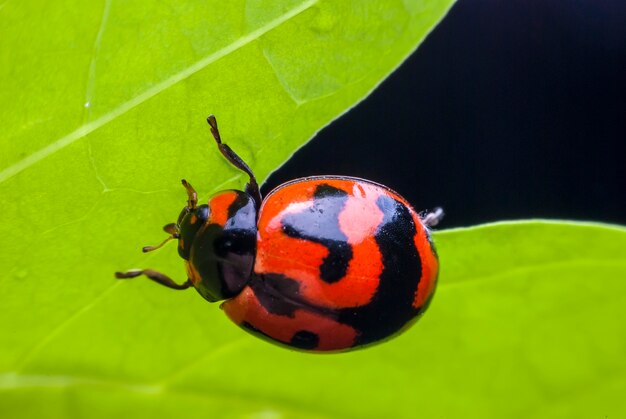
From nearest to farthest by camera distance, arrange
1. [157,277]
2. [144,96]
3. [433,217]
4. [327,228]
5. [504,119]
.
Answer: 1. [144,96]
2. [157,277]
3. [327,228]
4. [433,217]
5. [504,119]

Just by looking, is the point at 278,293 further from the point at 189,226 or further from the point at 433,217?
the point at 433,217

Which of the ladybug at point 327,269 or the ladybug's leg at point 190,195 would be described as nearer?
the ladybug's leg at point 190,195

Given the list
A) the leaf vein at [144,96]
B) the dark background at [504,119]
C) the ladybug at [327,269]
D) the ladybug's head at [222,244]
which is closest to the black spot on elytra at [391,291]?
the ladybug at [327,269]

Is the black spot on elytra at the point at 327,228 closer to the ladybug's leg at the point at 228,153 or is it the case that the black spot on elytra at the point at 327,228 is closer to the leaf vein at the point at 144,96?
the ladybug's leg at the point at 228,153

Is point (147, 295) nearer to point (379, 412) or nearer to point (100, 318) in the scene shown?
point (100, 318)

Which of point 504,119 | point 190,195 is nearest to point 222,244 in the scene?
point 190,195

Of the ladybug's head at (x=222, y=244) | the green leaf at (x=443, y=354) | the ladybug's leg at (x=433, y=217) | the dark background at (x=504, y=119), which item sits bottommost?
the green leaf at (x=443, y=354)

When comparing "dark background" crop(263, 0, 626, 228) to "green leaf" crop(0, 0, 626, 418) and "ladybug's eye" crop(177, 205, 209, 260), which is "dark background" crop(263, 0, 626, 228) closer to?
"ladybug's eye" crop(177, 205, 209, 260)
